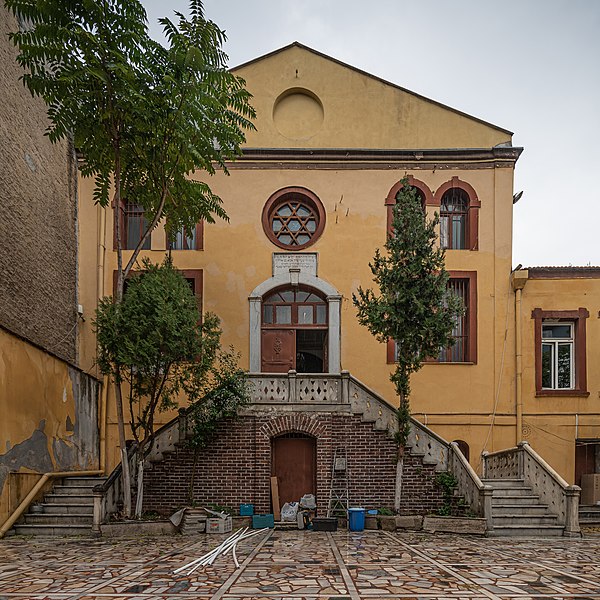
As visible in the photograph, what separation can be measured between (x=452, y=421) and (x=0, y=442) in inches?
447

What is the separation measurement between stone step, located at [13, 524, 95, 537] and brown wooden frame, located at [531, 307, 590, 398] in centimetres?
1214

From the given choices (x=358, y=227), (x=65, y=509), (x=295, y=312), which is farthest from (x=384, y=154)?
(x=65, y=509)

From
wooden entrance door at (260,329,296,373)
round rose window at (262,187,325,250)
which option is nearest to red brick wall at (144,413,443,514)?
wooden entrance door at (260,329,296,373)

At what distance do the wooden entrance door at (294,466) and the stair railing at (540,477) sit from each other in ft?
16.2

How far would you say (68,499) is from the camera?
50.6 ft

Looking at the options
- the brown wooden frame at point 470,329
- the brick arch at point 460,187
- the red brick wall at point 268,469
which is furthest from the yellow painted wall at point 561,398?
the red brick wall at point 268,469

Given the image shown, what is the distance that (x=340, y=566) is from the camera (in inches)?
407

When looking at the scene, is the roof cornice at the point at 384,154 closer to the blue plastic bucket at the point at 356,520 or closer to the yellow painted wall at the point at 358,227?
the yellow painted wall at the point at 358,227

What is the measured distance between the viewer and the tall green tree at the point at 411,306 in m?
15.6

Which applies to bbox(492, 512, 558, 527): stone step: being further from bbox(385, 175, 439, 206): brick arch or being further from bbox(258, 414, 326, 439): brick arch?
bbox(385, 175, 439, 206): brick arch

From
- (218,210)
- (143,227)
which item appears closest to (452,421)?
(218,210)

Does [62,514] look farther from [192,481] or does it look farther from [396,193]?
[396,193]

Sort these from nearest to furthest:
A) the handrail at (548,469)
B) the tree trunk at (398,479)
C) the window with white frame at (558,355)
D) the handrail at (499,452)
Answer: the handrail at (548,469), the tree trunk at (398,479), the handrail at (499,452), the window with white frame at (558,355)

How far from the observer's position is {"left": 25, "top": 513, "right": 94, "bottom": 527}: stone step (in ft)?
47.6
